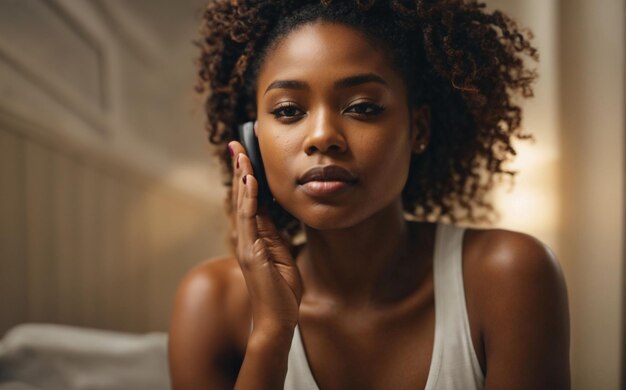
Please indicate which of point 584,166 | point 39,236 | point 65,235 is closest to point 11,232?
point 39,236

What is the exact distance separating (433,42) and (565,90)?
2.36 ft

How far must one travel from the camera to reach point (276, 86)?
100 cm

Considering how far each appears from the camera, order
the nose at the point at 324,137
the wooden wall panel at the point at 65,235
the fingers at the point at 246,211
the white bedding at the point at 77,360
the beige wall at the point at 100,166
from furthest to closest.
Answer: the wooden wall panel at the point at 65,235 < the beige wall at the point at 100,166 < the white bedding at the point at 77,360 < the fingers at the point at 246,211 < the nose at the point at 324,137

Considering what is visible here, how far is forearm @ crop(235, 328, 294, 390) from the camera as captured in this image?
38.2 inches

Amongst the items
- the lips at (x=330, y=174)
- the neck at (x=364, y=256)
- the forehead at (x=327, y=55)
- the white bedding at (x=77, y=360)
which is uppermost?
the forehead at (x=327, y=55)

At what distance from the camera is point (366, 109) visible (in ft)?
3.21

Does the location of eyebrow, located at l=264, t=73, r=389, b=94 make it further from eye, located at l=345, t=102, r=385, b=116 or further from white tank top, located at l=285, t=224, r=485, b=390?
white tank top, located at l=285, t=224, r=485, b=390

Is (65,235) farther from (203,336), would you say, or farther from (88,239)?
(203,336)

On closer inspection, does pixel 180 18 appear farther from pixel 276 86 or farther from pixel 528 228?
pixel 528 228

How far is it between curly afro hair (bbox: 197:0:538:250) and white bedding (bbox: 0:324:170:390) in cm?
47

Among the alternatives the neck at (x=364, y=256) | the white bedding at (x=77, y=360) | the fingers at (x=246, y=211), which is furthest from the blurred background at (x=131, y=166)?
the neck at (x=364, y=256)

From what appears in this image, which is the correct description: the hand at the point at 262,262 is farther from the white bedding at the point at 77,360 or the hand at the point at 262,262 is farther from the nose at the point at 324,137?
the white bedding at the point at 77,360

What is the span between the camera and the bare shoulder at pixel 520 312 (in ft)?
3.19

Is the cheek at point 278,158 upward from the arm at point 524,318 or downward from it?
upward
